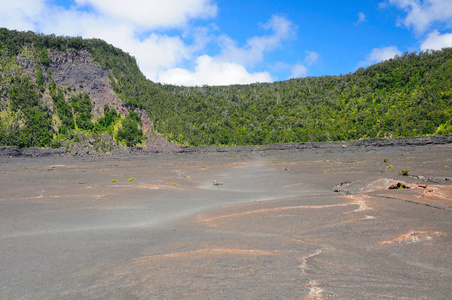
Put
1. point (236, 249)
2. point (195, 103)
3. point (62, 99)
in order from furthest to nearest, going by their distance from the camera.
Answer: point (195, 103) → point (62, 99) → point (236, 249)

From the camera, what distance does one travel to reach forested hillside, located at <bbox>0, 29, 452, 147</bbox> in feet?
171

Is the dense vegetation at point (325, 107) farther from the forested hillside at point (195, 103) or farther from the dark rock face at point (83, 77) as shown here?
the dark rock face at point (83, 77)

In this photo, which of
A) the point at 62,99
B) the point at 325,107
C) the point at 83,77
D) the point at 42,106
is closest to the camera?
the point at 42,106

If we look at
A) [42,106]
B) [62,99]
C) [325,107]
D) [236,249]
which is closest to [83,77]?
[62,99]

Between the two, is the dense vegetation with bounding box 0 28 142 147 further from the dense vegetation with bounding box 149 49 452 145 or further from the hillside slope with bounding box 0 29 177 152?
the dense vegetation with bounding box 149 49 452 145

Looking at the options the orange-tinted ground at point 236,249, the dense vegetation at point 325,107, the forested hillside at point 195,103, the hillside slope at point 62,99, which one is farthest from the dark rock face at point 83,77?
the orange-tinted ground at point 236,249

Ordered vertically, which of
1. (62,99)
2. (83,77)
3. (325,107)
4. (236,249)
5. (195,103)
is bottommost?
(236,249)

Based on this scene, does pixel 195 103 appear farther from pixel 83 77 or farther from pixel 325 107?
pixel 325 107

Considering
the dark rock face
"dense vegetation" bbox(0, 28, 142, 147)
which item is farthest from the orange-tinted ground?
the dark rock face

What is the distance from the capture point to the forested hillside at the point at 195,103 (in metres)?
52.0

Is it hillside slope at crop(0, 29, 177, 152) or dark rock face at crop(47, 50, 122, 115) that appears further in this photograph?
dark rock face at crop(47, 50, 122, 115)

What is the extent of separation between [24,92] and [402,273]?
66.0 metres

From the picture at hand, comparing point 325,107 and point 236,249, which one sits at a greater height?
point 325,107

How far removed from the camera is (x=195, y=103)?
3716 inches
